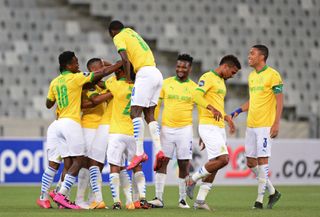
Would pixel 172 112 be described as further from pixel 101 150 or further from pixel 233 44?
pixel 233 44

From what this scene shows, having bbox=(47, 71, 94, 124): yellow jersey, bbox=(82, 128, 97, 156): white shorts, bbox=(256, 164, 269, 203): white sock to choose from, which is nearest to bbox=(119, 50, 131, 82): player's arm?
bbox=(47, 71, 94, 124): yellow jersey

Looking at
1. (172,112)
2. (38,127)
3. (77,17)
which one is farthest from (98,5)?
(172,112)

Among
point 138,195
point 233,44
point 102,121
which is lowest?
point 138,195

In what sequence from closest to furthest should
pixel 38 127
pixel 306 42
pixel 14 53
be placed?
1. pixel 38 127
2. pixel 14 53
3. pixel 306 42

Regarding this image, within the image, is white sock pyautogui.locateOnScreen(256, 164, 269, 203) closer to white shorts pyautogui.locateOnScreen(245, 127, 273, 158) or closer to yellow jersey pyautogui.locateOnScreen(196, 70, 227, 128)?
white shorts pyautogui.locateOnScreen(245, 127, 273, 158)

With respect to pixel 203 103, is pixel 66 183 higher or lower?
lower

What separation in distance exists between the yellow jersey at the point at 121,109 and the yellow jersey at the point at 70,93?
0.48 m

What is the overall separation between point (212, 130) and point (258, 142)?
80 centimetres

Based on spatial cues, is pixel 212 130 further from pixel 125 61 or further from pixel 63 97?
pixel 63 97

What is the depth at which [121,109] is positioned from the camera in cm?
1321

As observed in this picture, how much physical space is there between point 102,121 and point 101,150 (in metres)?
0.45

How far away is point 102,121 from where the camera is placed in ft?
44.8

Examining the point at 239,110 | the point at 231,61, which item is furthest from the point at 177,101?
the point at 231,61

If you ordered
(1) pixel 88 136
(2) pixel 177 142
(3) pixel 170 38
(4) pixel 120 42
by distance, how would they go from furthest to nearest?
(3) pixel 170 38 < (2) pixel 177 142 < (1) pixel 88 136 < (4) pixel 120 42
